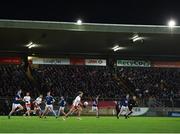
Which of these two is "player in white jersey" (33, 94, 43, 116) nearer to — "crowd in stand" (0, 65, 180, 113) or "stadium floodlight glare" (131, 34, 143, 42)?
"crowd in stand" (0, 65, 180, 113)

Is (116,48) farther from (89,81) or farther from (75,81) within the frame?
(89,81)

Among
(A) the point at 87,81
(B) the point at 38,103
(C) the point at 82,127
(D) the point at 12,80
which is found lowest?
(C) the point at 82,127

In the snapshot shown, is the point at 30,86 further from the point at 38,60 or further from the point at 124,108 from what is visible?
the point at 124,108

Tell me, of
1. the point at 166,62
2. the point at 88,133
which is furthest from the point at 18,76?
the point at 88,133

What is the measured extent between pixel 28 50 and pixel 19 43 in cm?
447

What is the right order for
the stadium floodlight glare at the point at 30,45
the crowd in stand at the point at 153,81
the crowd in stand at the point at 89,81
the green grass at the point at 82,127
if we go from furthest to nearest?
the crowd in stand at the point at 153,81
the crowd in stand at the point at 89,81
the stadium floodlight glare at the point at 30,45
the green grass at the point at 82,127

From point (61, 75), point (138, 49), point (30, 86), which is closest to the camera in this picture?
point (138, 49)

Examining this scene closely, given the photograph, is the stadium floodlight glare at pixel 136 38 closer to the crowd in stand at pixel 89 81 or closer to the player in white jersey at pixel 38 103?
the player in white jersey at pixel 38 103

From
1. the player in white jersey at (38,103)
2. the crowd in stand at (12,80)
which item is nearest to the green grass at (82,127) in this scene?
the player in white jersey at (38,103)

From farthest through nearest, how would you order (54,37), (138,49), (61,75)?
(61,75), (138,49), (54,37)

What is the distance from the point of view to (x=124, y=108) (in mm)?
38844

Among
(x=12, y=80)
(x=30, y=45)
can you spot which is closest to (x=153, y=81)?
(x=12, y=80)

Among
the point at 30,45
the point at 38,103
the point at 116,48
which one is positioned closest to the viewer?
the point at 38,103

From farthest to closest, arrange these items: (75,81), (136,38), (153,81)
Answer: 1. (153,81)
2. (75,81)
3. (136,38)
